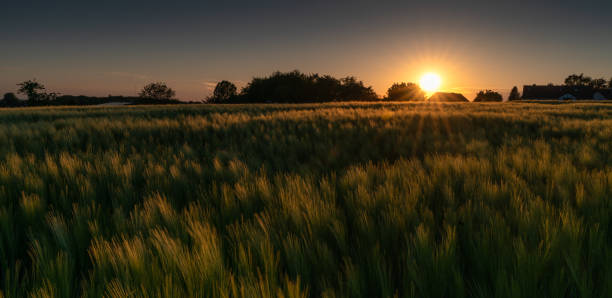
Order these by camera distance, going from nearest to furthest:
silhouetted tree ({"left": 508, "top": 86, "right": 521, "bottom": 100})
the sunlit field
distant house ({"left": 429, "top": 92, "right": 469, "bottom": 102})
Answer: the sunlit field, distant house ({"left": 429, "top": 92, "right": 469, "bottom": 102}), silhouetted tree ({"left": 508, "top": 86, "right": 521, "bottom": 100})

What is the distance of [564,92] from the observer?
222 feet

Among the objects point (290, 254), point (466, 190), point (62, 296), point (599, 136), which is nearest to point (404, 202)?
point (466, 190)

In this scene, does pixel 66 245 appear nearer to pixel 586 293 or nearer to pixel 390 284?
pixel 390 284

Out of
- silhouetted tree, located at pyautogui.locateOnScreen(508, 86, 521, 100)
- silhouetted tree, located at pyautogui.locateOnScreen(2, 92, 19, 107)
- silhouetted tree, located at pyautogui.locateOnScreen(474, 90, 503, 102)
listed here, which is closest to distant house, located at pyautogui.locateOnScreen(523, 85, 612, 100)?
silhouetted tree, located at pyautogui.locateOnScreen(474, 90, 503, 102)

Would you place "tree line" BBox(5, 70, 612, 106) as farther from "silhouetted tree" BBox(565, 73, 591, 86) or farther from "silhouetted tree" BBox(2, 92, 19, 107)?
"silhouetted tree" BBox(565, 73, 591, 86)

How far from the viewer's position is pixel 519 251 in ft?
2.00

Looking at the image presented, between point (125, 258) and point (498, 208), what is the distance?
1041mm

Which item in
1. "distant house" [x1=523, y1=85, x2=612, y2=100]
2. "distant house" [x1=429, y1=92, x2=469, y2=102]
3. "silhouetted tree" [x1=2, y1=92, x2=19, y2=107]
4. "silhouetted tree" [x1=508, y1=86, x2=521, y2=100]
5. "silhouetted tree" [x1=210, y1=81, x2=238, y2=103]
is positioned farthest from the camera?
"silhouetted tree" [x1=210, y1=81, x2=238, y2=103]

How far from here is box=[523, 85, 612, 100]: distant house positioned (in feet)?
223

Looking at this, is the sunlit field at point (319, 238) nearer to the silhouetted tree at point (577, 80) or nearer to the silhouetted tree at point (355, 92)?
the silhouetted tree at point (355, 92)

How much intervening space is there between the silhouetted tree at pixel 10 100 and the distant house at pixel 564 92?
11282 cm

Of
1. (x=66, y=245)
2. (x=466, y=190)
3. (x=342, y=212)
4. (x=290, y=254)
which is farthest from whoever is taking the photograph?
(x=466, y=190)

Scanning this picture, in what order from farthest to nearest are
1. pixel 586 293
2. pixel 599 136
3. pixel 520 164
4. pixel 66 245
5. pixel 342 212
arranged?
1. pixel 599 136
2. pixel 520 164
3. pixel 342 212
4. pixel 66 245
5. pixel 586 293

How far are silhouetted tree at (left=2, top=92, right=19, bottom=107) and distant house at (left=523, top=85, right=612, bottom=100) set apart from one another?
370 feet
